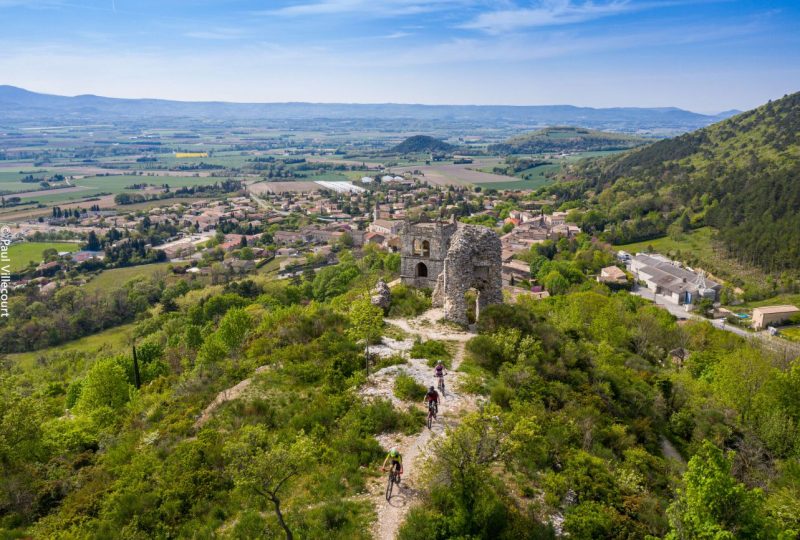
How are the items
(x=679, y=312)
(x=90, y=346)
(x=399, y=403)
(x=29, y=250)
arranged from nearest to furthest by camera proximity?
(x=399, y=403), (x=90, y=346), (x=679, y=312), (x=29, y=250)

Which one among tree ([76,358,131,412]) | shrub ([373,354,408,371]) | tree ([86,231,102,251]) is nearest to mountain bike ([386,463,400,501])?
shrub ([373,354,408,371])

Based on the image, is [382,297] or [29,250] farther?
[29,250]

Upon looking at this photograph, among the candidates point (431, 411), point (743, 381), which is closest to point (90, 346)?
point (431, 411)

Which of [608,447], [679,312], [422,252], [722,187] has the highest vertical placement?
[722,187]

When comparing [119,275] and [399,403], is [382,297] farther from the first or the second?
[119,275]

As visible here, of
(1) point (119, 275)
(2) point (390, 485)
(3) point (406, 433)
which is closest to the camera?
(2) point (390, 485)

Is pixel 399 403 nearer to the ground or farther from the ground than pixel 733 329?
farther from the ground

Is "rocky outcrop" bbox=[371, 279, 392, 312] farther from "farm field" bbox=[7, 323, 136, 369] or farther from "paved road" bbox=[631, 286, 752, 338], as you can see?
"paved road" bbox=[631, 286, 752, 338]
